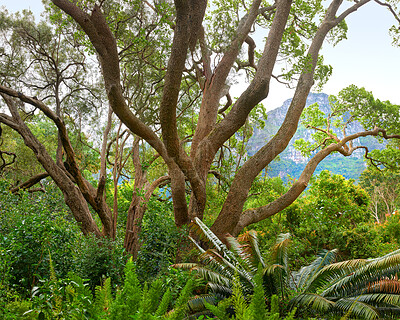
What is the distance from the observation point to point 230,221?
6117 millimetres

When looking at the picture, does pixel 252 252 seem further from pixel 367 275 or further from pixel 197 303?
pixel 367 275

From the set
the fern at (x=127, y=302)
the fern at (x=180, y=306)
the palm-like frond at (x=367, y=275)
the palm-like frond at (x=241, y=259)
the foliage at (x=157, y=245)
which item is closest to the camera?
the fern at (x=127, y=302)

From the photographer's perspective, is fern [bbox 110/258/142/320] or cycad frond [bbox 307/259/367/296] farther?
cycad frond [bbox 307/259/367/296]

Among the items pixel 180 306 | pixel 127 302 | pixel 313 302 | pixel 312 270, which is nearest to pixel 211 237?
pixel 313 302

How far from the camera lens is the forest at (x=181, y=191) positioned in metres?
3.75

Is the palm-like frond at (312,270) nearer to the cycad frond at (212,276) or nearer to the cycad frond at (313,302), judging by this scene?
the cycad frond at (313,302)

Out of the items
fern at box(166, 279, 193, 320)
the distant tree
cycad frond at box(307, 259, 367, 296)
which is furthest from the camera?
the distant tree

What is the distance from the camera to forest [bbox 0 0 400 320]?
375 cm

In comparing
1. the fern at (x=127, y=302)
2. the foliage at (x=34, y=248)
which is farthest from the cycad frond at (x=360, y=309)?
→ the foliage at (x=34, y=248)

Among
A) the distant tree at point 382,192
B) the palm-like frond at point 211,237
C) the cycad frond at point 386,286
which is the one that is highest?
the distant tree at point 382,192

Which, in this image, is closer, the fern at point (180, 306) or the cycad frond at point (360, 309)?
the fern at point (180, 306)

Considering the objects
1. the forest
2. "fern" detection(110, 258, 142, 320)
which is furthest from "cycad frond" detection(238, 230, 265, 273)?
"fern" detection(110, 258, 142, 320)

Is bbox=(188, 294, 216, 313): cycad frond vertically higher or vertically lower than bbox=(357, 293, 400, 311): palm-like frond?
higher

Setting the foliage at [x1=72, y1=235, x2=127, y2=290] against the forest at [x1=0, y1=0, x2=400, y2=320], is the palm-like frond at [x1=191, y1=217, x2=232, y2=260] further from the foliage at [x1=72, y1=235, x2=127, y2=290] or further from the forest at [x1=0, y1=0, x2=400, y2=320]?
the foliage at [x1=72, y1=235, x2=127, y2=290]
